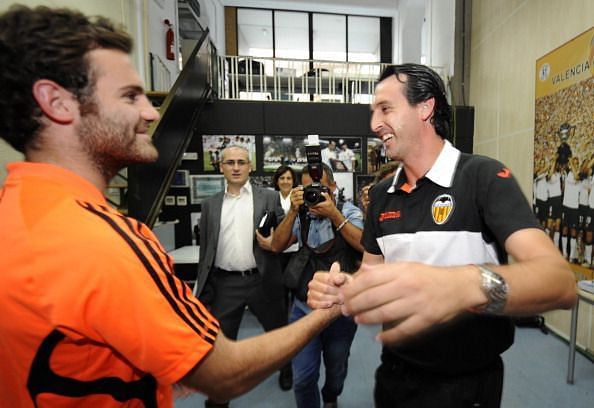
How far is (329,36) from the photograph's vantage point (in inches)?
402

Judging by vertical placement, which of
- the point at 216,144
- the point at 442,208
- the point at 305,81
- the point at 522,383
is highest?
the point at 305,81

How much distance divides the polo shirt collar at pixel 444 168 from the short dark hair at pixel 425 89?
115mm

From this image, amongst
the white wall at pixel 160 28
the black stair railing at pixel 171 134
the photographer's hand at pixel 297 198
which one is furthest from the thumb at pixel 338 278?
the white wall at pixel 160 28

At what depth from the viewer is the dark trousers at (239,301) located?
254 centimetres

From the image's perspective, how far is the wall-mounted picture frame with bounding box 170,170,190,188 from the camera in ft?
18.9

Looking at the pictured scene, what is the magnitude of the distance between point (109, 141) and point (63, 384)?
0.50m

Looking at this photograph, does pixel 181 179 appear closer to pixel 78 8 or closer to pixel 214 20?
pixel 78 8

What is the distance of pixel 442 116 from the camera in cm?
122

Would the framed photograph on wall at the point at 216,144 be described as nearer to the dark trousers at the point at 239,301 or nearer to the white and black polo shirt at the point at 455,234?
the dark trousers at the point at 239,301

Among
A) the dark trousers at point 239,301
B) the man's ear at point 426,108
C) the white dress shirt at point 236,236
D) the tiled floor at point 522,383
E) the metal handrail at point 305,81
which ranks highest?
→ the metal handrail at point 305,81

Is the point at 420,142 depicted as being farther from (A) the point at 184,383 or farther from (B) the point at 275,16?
(B) the point at 275,16

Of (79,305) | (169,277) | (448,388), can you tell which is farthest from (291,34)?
(79,305)

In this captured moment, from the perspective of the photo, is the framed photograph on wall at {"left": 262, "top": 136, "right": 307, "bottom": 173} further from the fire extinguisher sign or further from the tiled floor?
the tiled floor

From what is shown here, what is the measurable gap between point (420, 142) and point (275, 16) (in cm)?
1009
